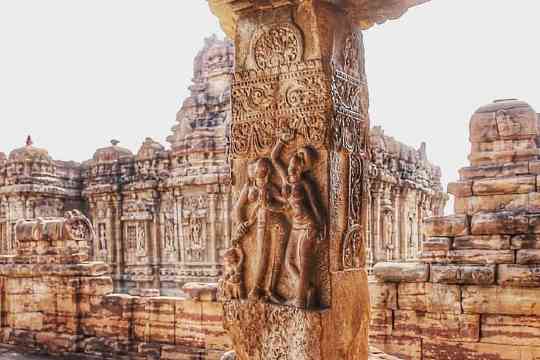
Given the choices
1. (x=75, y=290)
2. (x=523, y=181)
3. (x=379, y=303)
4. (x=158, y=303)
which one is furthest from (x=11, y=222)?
(x=523, y=181)

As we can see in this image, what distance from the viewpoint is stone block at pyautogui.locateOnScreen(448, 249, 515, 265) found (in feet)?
22.6

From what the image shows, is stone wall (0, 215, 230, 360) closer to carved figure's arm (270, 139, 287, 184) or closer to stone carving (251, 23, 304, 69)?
carved figure's arm (270, 139, 287, 184)

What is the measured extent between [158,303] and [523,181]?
240 inches

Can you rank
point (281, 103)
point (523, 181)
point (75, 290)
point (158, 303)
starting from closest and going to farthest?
1. point (281, 103)
2. point (523, 181)
3. point (158, 303)
4. point (75, 290)

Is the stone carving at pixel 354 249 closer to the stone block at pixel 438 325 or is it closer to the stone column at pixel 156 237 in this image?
the stone block at pixel 438 325

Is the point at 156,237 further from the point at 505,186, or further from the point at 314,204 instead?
the point at 314,204

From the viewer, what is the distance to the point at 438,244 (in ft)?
24.1

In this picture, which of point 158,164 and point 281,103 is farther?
point 158,164

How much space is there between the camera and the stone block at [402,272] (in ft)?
24.1

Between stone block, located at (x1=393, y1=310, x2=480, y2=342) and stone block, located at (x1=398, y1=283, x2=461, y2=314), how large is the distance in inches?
3.0

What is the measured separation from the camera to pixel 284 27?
4.14 meters

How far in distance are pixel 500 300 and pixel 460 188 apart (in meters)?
2.21

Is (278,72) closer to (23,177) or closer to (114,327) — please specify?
(114,327)

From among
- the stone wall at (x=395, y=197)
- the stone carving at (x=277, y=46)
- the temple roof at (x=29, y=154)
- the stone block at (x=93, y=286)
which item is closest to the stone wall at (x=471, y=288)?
the stone carving at (x=277, y=46)
